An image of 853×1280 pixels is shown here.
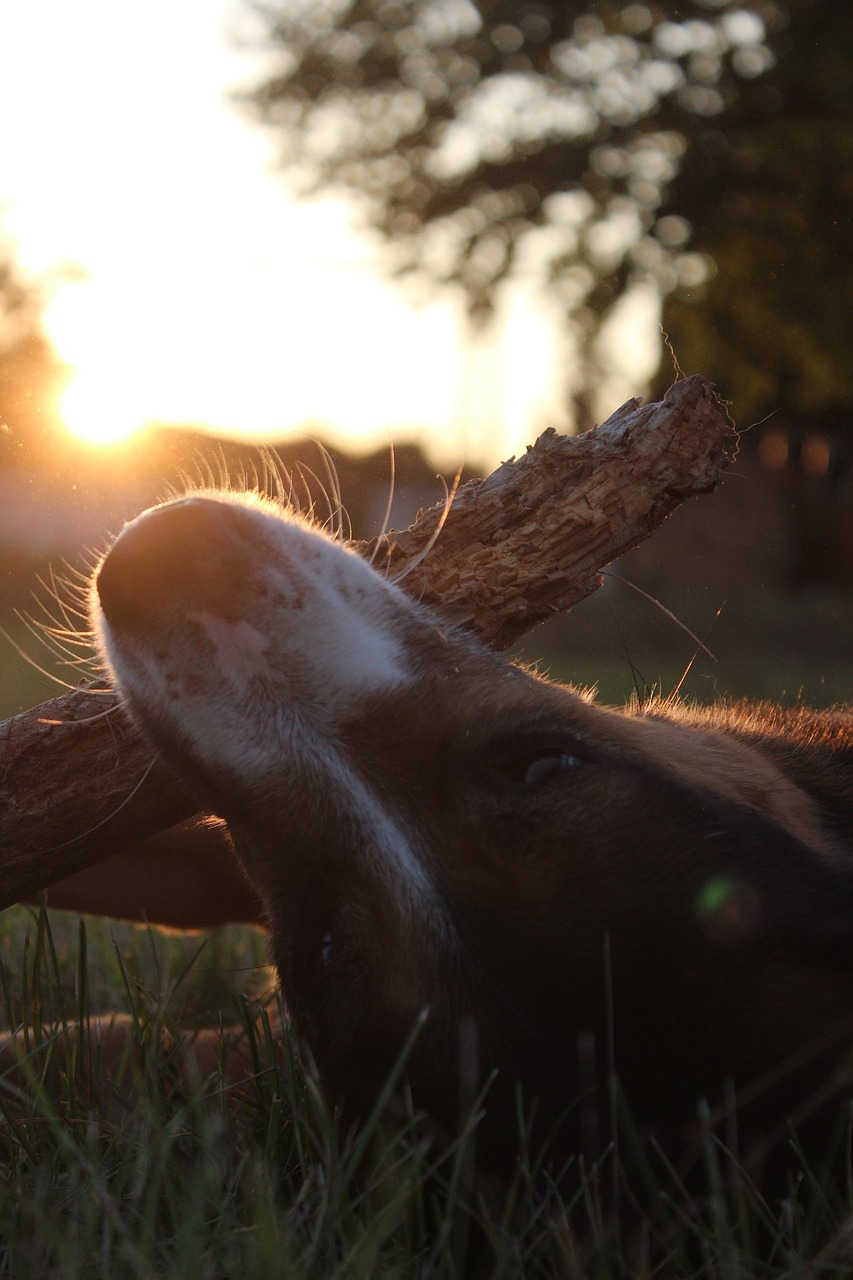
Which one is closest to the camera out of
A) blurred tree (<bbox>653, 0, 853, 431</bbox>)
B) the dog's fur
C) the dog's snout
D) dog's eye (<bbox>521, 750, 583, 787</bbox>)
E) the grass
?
the grass

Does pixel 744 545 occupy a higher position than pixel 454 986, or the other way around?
Result: pixel 454 986

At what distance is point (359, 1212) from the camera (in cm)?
218

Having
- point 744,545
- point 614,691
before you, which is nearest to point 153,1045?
point 614,691

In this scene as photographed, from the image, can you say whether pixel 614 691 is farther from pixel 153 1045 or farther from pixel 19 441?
pixel 153 1045

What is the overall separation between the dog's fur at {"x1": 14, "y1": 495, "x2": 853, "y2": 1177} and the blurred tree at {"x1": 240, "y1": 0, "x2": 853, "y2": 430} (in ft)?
49.2

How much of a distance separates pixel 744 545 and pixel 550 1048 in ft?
59.0

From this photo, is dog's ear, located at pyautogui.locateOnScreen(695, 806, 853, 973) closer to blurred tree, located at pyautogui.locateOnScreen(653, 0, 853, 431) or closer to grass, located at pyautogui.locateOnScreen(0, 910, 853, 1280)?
grass, located at pyautogui.locateOnScreen(0, 910, 853, 1280)

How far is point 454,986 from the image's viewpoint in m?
2.28

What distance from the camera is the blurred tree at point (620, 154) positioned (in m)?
18.6

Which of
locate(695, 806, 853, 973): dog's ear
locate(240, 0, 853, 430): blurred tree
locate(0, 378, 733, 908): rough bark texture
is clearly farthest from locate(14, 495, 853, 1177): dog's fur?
locate(240, 0, 853, 430): blurred tree

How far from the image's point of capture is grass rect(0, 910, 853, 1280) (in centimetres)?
178


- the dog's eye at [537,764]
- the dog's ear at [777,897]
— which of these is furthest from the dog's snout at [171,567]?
the dog's ear at [777,897]

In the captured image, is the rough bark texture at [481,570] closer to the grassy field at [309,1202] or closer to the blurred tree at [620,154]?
the grassy field at [309,1202]

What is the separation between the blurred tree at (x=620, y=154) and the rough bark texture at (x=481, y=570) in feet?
46.4
